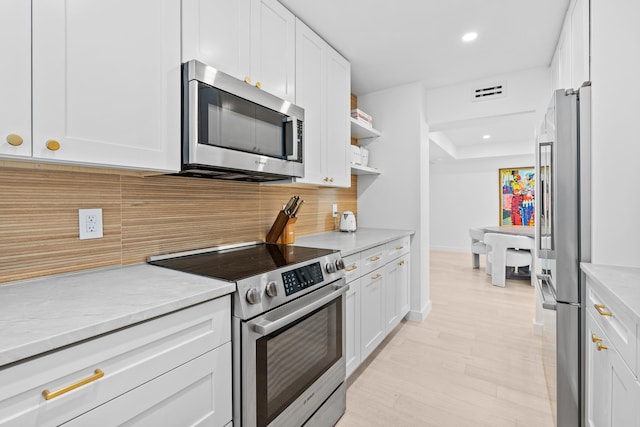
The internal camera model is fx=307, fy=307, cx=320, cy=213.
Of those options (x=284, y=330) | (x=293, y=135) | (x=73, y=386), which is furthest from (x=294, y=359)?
(x=293, y=135)

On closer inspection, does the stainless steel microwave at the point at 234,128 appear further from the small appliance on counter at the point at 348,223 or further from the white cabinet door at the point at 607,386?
the white cabinet door at the point at 607,386

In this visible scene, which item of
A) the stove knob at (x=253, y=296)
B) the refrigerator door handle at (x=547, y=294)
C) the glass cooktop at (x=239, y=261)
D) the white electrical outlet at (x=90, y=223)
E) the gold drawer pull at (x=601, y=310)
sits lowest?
the refrigerator door handle at (x=547, y=294)

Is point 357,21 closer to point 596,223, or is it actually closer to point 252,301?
point 596,223

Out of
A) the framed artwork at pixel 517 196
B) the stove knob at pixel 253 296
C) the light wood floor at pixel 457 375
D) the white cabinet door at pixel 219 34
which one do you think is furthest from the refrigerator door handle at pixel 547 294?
the framed artwork at pixel 517 196

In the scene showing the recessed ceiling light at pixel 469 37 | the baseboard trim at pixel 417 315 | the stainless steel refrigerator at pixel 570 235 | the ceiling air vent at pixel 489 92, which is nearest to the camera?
the stainless steel refrigerator at pixel 570 235

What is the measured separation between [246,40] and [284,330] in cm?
148

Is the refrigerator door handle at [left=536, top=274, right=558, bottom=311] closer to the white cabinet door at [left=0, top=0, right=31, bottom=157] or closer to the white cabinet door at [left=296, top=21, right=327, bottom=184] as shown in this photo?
the white cabinet door at [left=296, top=21, right=327, bottom=184]

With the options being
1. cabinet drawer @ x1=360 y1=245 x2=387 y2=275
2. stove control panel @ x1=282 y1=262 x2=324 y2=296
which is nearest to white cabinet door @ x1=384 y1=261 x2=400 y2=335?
cabinet drawer @ x1=360 y1=245 x2=387 y2=275

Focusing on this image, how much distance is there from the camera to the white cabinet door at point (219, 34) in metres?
1.36

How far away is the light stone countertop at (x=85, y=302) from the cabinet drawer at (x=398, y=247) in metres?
1.70

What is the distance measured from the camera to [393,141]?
3.23 m

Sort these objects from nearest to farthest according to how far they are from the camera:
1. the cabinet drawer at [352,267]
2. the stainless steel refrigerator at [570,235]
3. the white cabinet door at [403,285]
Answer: the stainless steel refrigerator at [570,235]
the cabinet drawer at [352,267]
the white cabinet door at [403,285]

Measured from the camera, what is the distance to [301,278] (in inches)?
55.9

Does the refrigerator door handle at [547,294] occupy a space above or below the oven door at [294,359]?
above
